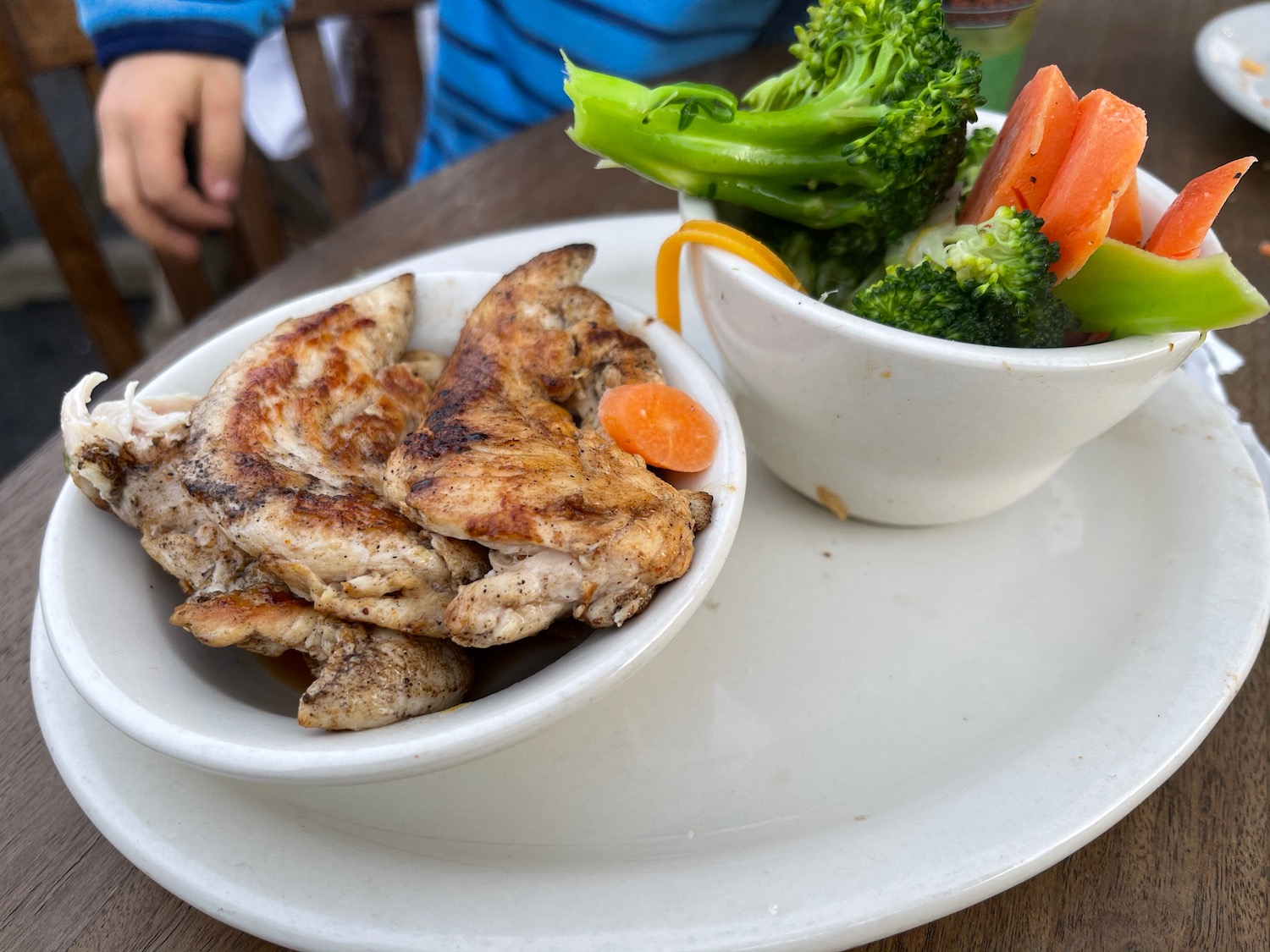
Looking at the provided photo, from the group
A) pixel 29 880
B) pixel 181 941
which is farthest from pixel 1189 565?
pixel 29 880

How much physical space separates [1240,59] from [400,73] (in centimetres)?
256

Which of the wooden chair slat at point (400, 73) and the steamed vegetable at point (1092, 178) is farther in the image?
the wooden chair slat at point (400, 73)

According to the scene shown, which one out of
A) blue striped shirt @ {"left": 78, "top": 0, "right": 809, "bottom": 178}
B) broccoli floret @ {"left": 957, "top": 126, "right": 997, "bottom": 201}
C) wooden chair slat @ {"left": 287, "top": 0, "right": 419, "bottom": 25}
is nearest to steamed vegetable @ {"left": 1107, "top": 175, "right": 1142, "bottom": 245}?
broccoli floret @ {"left": 957, "top": 126, "right": 997, "bottom": 201}

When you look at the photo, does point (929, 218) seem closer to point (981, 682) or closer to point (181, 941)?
point (981, 682)

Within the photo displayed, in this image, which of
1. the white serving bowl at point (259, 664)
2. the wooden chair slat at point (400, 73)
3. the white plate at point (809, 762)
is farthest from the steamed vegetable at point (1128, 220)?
the wooden chair slat at point (400, 73)

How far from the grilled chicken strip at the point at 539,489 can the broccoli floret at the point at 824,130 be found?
283 mm

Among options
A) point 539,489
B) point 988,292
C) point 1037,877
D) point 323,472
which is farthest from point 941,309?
point 323,472

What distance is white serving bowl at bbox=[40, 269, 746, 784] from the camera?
854 mm

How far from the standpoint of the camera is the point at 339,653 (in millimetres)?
966

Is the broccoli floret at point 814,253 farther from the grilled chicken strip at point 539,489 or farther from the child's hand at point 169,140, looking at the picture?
the child's hand at point 169,140

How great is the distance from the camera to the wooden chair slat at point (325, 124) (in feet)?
8.55

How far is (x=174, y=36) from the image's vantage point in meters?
2.12

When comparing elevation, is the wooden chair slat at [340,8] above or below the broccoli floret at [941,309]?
above

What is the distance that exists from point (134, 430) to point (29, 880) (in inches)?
20.6
